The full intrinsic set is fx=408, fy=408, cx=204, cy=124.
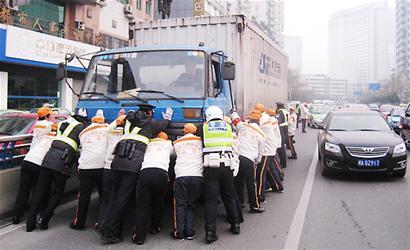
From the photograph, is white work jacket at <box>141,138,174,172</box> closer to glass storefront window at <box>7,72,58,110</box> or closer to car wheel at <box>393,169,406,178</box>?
car wheel at <box>393,169,406,178</box>

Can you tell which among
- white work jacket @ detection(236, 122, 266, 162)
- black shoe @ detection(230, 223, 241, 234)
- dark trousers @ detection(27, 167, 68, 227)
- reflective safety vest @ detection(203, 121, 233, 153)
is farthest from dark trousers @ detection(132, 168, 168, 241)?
white work jacket @ detection(236, 122, 266, 162)

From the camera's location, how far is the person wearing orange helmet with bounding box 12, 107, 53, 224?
5.80m

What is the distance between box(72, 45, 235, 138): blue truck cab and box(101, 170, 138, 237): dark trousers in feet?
2.86

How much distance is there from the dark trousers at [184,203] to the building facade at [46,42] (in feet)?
36.4

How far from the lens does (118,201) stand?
514cm

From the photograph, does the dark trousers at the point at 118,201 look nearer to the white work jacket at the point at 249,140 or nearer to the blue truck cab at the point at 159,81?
the blue truck cab at the point at 159,81

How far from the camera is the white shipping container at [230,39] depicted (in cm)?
795

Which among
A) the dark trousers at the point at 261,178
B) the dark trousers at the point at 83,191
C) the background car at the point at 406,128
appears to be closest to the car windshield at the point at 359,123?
the dark trousers at the point at 261,178

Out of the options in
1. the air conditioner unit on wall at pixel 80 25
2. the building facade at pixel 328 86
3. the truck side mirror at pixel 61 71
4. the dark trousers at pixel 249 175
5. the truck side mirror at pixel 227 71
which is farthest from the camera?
the building facade at pixel 328 86

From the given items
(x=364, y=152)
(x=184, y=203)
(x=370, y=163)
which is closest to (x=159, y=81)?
(x=184, y=203)

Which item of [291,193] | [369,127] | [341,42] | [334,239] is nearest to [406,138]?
[369,127]

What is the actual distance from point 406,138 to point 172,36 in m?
10.0

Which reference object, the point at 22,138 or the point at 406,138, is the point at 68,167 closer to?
the point at 22,138

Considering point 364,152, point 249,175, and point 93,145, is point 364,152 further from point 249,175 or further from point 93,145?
point 93,145
